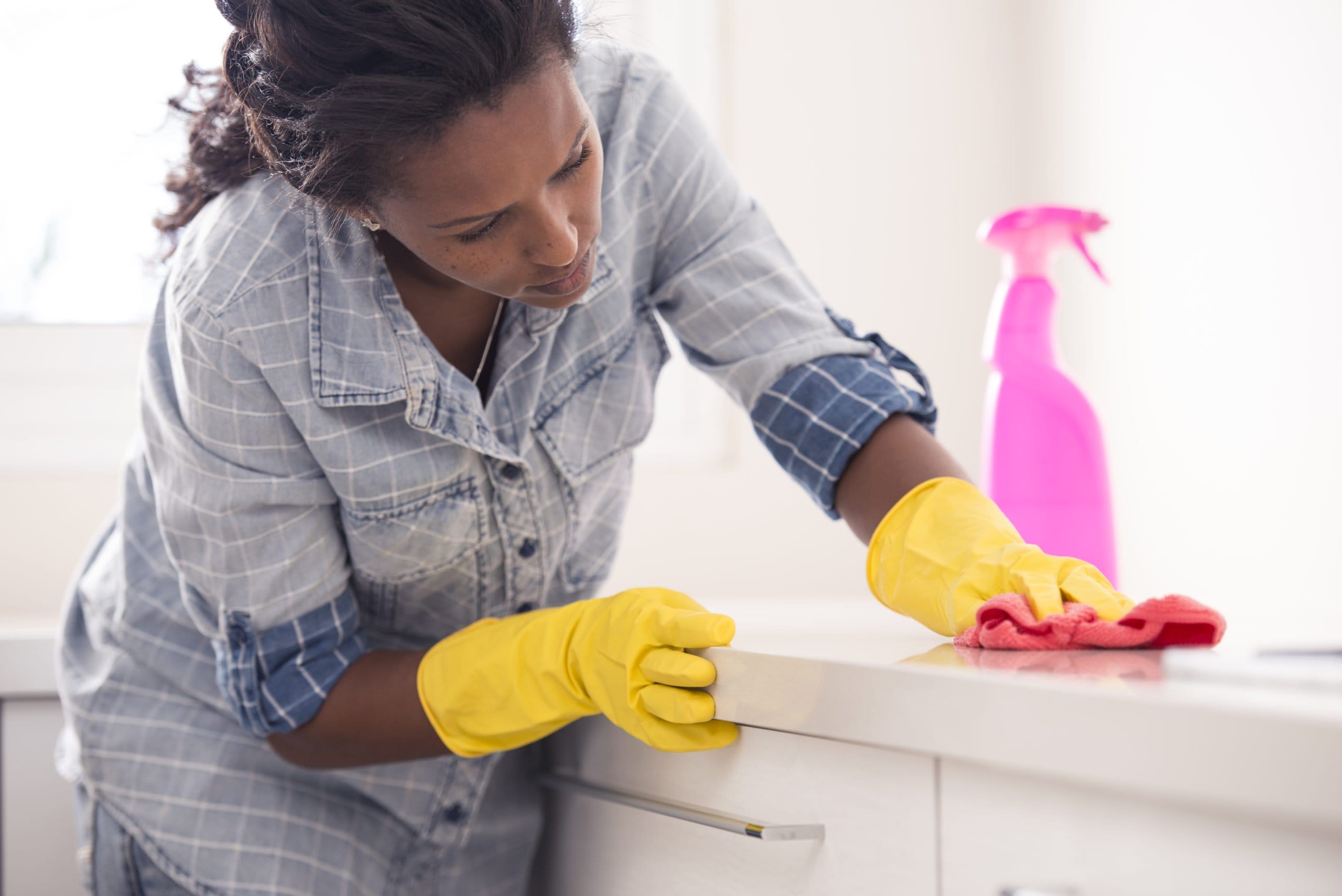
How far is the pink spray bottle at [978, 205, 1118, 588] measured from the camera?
1.03 meters

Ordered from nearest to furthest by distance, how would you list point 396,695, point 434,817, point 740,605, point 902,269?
point 396,695 → point 434,817 → point 740,605 → point 902,269

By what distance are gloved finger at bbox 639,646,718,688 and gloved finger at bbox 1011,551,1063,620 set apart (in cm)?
17

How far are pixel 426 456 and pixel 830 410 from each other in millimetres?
296

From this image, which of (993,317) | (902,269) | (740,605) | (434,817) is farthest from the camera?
(902,269)

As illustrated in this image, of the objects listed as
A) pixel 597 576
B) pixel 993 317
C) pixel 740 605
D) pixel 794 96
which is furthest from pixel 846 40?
pixel 597 576

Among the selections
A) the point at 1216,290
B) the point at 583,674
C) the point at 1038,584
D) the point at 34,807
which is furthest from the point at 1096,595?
the point at 34,807

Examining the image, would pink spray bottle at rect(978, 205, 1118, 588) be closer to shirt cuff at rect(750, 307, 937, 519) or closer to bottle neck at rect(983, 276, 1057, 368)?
bottle neck at rect(983, 276, 1057, 368)

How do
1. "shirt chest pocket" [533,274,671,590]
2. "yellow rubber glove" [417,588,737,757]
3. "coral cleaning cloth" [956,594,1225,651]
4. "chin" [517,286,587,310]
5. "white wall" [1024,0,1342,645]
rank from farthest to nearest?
"white wall" [1024,0,1342,645], "shirt chest pocket" [533,274,671,590], "chin" [517,286,587,310], "yellow rubber glove" [417,588,737,757], "coral cleaning cloth" [956,594,1225,651]

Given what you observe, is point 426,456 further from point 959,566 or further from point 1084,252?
point 1084,252

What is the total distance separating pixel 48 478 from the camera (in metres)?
1.31

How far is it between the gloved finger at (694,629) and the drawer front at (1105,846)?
0.16 metres

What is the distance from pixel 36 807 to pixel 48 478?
44cm

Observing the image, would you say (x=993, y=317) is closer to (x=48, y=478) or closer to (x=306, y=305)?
(x=306, y=305)

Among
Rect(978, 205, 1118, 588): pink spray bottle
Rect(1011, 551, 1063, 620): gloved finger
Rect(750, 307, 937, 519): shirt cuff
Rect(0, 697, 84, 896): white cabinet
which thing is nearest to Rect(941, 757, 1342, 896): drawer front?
Rect(1011, 551, 1063, 620): gloved finger
